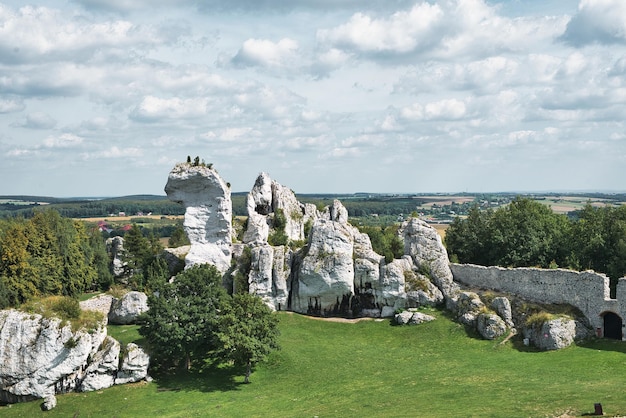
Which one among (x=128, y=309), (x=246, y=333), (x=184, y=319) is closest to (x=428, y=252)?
(x=246, y=333)

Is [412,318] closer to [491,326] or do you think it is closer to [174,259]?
[491,326]

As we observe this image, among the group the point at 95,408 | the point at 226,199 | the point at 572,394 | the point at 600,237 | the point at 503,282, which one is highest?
the point at 226,199

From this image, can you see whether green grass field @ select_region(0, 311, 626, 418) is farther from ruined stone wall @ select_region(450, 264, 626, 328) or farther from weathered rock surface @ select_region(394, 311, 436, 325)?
ruined stone wall @ select_region(450, 264, 626, 328)

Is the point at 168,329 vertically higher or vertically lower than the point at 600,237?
lower

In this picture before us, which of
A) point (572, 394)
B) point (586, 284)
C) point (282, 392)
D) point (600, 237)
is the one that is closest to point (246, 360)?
point (282, 392)

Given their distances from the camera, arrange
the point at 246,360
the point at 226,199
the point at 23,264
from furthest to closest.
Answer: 1. the point at 226,199
2. the point at 23,264
3. the point at 246,360

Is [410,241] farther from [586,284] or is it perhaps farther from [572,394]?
[572,394]

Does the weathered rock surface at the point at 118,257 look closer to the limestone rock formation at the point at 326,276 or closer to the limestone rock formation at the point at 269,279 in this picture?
the limestone rock formation at the point at 269,279

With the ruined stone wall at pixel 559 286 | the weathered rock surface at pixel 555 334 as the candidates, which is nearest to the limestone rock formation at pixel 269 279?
the ruined stone wall at pixel 559 286
